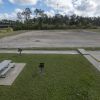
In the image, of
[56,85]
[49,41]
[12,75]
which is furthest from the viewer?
[49,41]

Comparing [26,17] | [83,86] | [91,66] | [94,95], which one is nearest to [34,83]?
[83,86]

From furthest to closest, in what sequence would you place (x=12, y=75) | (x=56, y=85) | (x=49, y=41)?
1. (x=49, y=41)
2. (x=12, y=75)
3. (x=56, y=85)

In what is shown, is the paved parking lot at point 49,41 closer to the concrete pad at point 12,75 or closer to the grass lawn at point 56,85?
the concrete pad at point 12,75

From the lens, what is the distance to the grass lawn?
5723mm

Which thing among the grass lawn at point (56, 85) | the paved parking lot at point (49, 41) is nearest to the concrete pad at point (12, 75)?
the grass lawn at point (56, 85)

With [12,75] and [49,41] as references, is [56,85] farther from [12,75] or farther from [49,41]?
[49,41]

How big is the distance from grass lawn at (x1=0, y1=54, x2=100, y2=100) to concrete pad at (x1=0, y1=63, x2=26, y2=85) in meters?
0.16

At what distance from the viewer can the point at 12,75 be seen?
775 centimetres

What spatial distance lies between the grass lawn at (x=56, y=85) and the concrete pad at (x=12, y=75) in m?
0.16

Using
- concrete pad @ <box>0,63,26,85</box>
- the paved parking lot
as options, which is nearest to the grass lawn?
concrete pad @ <box>0,63,26,85</box>

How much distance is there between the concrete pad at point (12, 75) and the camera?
692 cm

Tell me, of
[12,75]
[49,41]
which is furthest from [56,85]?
[49,41]

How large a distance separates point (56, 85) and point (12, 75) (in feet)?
6.17

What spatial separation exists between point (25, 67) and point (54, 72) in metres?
1.44
